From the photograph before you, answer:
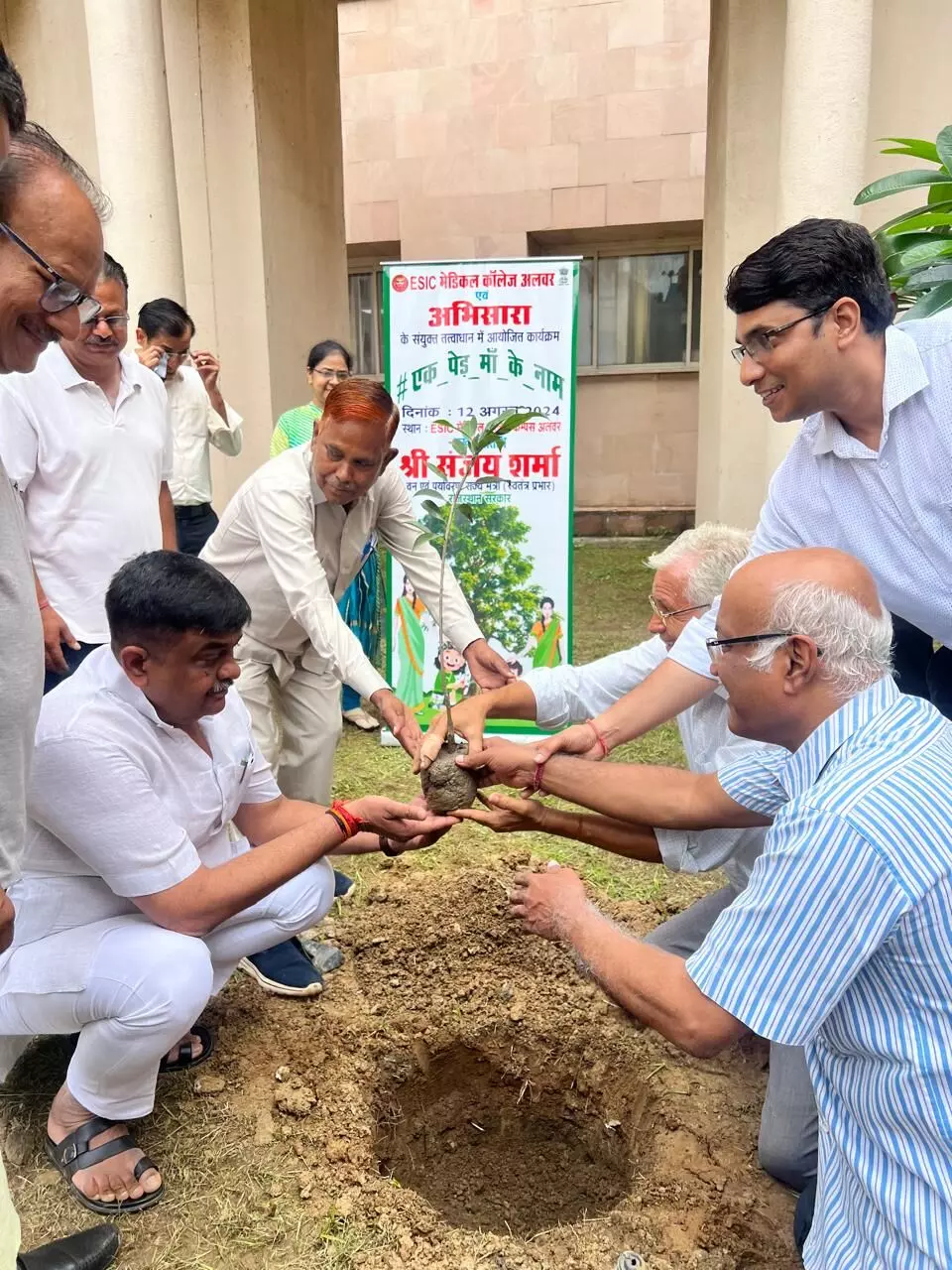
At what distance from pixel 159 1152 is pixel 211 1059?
1.08 ft

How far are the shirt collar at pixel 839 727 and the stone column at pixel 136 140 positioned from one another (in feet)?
16.4

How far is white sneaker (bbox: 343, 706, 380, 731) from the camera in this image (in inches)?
208

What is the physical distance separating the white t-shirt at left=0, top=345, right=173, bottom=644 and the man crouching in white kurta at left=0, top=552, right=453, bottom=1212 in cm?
72

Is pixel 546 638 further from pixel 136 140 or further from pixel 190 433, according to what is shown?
pixel 136 140

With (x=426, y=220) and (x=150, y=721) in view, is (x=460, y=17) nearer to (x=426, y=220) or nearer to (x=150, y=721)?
(x=426, y=220)

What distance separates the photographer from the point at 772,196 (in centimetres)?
548

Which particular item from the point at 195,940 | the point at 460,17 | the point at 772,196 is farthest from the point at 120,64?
the point at 460,17

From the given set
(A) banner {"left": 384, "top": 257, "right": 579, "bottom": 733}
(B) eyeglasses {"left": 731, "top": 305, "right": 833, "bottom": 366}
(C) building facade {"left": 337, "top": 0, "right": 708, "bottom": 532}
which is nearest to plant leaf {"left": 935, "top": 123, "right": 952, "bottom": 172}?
(B) eyeglasses {"left": 731, "top": 305, "right": 833, "bottom": 366}

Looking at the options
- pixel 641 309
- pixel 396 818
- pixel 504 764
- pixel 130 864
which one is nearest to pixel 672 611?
pixel 504 764

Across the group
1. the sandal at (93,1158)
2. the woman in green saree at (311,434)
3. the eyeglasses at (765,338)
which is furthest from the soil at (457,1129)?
the woman in green saree at (311,434)

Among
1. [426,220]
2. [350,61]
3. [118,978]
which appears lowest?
[118,978]

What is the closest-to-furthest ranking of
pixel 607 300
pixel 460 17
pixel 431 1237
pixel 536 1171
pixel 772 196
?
pixel 431 1237, pixel 536 1171, pixel 772 196, pixel 460 17, pixel 607 300

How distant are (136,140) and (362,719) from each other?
3.43 m

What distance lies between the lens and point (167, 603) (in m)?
1.94
